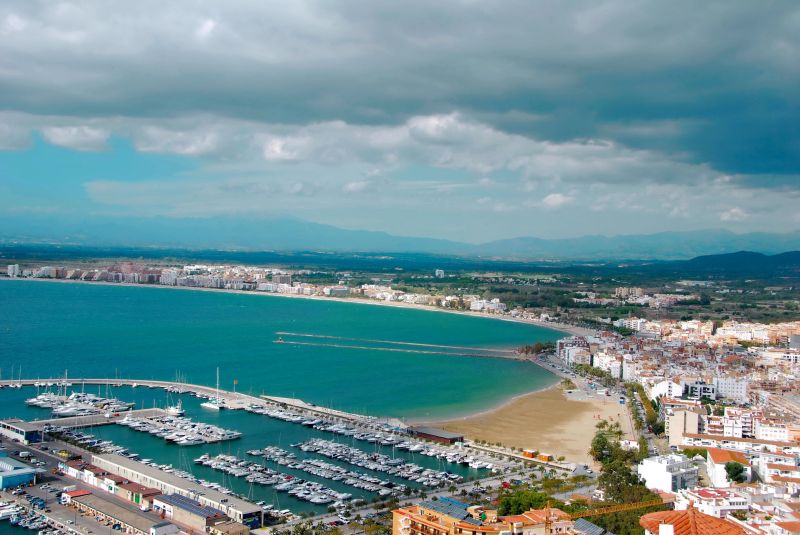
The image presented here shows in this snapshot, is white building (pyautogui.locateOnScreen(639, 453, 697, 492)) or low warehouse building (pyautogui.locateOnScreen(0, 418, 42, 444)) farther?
low warehouse building (pyautogui.locateOnScreen(0, 418, 42, 444))

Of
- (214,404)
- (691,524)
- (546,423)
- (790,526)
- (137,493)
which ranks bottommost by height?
(546,423)

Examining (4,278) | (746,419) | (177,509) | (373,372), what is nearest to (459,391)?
(373,372)

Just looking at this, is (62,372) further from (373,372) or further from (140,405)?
(373,372)

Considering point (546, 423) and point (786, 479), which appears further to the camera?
point (546, 423)

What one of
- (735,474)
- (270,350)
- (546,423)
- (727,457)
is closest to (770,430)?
(727,457)

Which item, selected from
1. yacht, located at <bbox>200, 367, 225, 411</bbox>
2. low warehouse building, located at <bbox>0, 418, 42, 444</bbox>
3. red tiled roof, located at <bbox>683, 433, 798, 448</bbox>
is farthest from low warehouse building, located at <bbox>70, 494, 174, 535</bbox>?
red tiled roof, located at <bbox>683, 433, 798, 448</bbox>

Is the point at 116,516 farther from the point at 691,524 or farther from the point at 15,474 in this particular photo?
the point at 691,524

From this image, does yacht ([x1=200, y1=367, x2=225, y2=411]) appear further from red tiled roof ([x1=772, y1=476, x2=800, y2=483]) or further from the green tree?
red tiled roof ([x1=772, y1=476, x2=800, y2=483])

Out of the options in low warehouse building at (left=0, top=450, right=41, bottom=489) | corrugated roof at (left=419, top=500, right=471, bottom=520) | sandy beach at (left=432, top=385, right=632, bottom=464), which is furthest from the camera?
sandy beach at (left=432, top=385, right=632, bottom=464)
